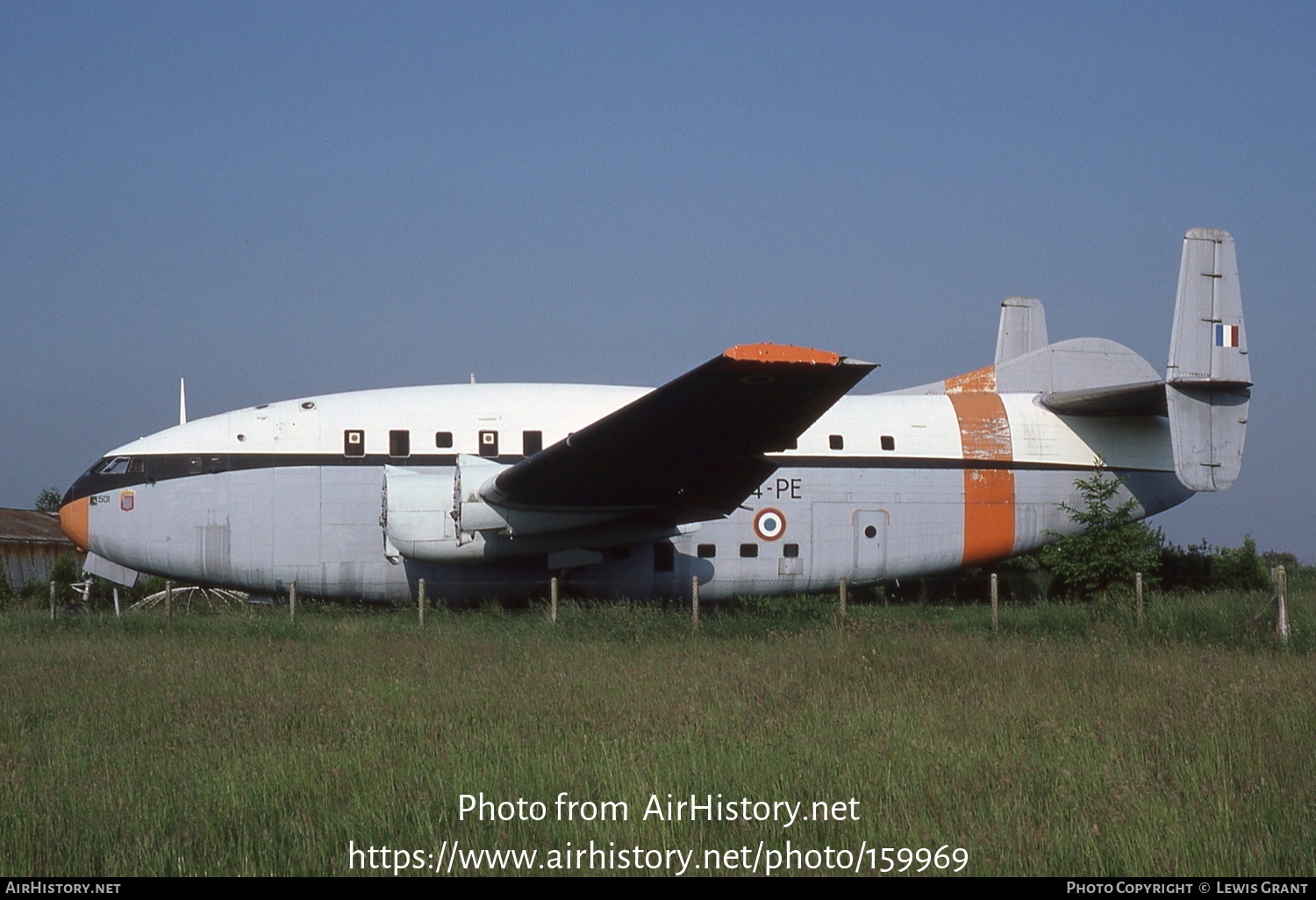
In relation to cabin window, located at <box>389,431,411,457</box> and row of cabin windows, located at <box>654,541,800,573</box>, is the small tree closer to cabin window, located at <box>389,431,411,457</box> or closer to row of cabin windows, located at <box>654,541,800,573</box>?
row of cabin windows, located at <box>654,541,800,573</box>

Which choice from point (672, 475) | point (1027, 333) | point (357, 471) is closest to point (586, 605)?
point (672, 475)

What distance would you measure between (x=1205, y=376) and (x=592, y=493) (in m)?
10.7

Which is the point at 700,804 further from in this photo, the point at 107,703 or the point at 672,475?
the point at 672,475

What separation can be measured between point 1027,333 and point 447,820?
22.0 metres

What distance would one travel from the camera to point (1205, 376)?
18703 mm

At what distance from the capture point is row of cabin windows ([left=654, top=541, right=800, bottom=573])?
1861cm

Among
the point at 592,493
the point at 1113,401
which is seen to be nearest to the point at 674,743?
the point at 592,493

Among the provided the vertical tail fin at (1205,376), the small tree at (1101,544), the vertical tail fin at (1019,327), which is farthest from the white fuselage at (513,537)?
the vertical tail fin at (1019,327)

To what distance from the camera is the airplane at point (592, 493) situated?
17109 mm

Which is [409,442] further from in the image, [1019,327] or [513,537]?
[1019,327]

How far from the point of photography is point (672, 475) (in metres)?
16.2

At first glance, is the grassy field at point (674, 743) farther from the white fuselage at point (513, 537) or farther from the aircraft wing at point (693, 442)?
the white fuselage at point (513, 537)

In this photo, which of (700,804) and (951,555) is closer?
(700,804)

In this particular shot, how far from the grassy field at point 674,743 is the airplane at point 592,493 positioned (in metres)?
2.47
